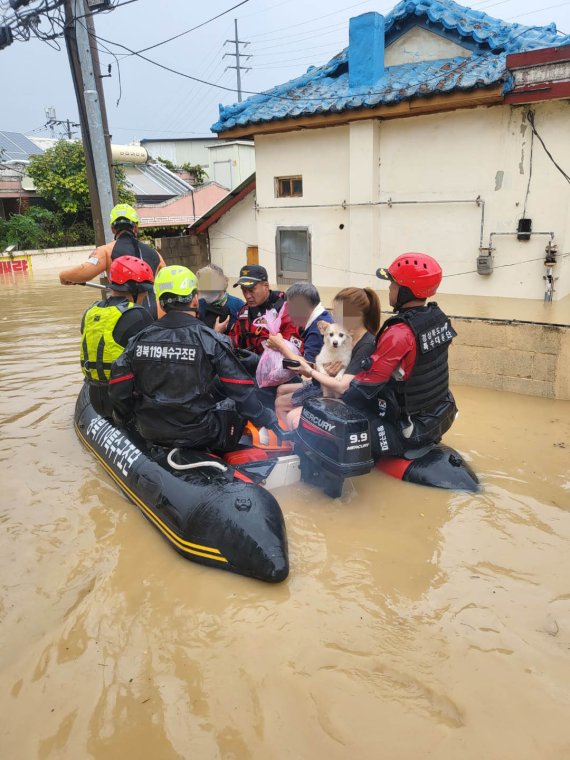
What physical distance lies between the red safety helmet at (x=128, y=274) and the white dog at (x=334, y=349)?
150 centimetres

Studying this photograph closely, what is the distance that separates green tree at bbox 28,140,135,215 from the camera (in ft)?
69.5

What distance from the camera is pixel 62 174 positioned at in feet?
70.1

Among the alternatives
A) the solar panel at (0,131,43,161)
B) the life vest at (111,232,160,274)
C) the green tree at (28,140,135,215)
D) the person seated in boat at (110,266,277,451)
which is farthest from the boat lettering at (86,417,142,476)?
the solar panel at (0,131,43,161)

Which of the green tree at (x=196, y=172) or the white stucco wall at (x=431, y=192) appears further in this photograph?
the green tree at (x=196, y=172)

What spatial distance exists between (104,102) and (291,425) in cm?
588

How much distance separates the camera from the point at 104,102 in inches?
299

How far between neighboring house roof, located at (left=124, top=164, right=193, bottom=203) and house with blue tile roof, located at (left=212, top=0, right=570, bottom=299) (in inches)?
689

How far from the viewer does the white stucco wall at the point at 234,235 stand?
12.3 meters

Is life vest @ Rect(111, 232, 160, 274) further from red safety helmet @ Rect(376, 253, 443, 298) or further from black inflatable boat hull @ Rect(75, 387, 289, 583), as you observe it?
red safety helmet @ Rect(376, 253, 443, 298)

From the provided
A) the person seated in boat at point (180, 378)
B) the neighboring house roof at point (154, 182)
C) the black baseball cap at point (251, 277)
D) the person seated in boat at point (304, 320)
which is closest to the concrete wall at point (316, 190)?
the black baseball cap at point (251, 277)

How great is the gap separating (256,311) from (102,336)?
1.35m

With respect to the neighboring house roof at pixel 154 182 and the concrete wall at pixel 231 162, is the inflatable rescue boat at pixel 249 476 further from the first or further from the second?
the concrete wall at pixel 231 162

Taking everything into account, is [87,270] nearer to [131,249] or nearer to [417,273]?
[131,249]

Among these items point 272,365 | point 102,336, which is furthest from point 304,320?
point 102,336
